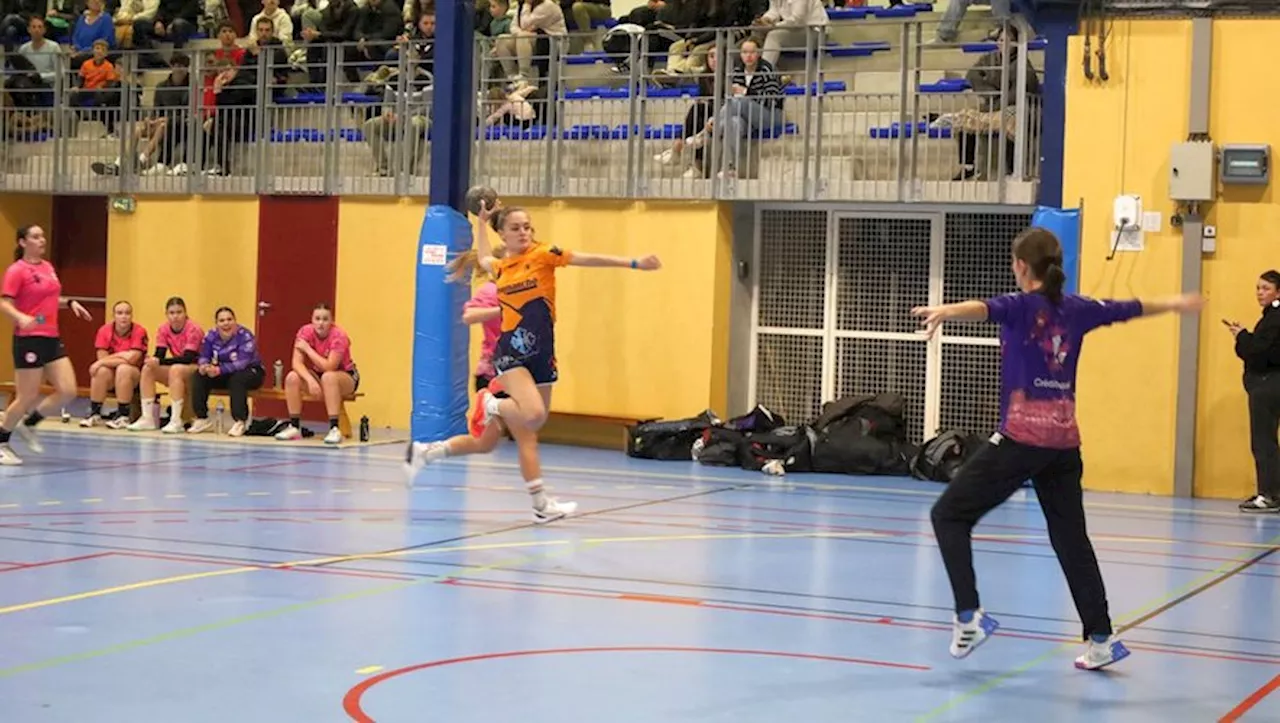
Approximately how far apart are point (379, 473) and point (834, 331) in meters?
5.86

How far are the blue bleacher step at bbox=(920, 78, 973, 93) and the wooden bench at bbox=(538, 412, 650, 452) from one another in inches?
195

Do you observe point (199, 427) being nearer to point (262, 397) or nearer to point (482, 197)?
point (262, 397)

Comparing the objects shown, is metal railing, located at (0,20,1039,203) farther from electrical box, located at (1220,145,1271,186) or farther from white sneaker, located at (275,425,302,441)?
white sneaker, located at (275,425,302,441)

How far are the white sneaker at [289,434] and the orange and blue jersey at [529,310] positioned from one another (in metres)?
7.53

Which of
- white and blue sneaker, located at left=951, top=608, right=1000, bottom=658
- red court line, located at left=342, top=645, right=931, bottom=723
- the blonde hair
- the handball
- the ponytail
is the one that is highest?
the handball

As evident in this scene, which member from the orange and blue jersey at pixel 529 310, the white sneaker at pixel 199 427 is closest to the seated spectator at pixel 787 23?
the white sneaker at pixel 199 427

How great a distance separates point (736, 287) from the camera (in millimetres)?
19234

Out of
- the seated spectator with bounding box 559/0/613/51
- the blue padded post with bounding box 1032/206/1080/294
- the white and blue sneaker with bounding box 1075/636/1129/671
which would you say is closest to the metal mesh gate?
the blue padded post with bounding box 1032/206/1080/294

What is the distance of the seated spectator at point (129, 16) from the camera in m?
24.7

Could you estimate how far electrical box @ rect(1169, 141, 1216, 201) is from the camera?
1583 centimetres

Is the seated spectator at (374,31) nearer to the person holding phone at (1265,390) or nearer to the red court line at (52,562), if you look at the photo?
the person holding phone at (1265,390)

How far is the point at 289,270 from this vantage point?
70.8 ft

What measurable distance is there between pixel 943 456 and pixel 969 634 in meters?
9.52

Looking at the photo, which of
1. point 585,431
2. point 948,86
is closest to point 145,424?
point 585,431
